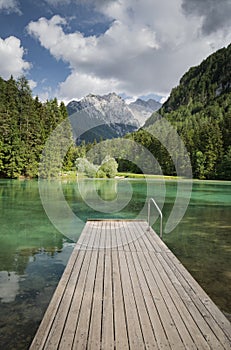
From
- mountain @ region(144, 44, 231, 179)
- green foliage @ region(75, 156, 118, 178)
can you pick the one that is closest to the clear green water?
mountain @ region(144, 44, 231, 179)

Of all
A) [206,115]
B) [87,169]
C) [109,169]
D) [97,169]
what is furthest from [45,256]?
[206,115]

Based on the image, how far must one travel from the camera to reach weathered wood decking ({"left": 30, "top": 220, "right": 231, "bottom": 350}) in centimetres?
237

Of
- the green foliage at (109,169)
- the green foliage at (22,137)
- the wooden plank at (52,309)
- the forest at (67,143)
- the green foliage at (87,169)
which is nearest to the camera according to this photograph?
the wooden plank at (52,309)

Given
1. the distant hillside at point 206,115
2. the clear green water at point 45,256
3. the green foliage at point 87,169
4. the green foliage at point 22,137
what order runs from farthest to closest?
the distant hillside at point 206,115
the green foliage at point 87,169
the green foliage at point 22,137
the clear green water at point 45,256

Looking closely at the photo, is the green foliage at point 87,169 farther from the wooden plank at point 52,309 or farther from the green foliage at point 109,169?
the wooden plank at point 52,309

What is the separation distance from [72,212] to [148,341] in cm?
1080

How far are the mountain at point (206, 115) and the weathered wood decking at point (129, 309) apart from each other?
2221cm

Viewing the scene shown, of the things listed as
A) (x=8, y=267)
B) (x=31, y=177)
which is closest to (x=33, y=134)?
(x=31, y=177)

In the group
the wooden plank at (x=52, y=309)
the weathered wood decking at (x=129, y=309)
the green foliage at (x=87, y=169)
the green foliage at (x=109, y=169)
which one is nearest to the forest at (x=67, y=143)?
the green foliage at (x=87, y=169)

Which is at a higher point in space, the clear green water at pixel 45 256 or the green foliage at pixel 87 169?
the green foliage at pixel 87 169

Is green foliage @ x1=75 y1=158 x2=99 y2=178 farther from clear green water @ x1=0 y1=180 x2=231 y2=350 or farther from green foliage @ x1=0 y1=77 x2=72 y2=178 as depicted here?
clear green water @ x1=0 y1=180 x2=231 y2=350

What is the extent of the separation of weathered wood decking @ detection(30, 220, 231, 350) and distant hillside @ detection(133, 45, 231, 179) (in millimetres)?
15357

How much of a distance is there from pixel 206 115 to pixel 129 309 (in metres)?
84.5

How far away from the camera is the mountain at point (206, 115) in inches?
1989
